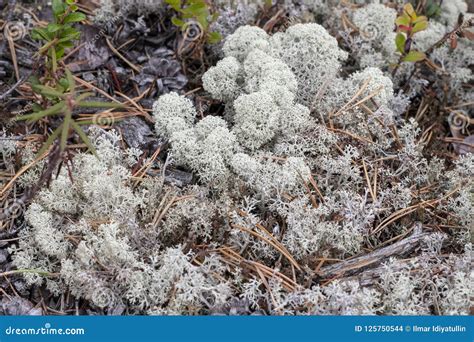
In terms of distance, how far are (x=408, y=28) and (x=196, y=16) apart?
4.90ft

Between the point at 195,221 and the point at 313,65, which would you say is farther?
the point at 313,65

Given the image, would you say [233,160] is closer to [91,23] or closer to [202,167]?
[202,167]

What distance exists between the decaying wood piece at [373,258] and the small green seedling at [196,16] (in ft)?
6.26

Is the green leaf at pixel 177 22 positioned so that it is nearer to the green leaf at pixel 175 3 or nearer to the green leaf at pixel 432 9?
the green leaf at pixel 175 3

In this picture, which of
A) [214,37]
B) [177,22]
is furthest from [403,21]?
[177,22]

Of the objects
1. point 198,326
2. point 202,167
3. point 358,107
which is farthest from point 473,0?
point 198,326

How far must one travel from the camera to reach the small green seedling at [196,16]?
3.94 metres

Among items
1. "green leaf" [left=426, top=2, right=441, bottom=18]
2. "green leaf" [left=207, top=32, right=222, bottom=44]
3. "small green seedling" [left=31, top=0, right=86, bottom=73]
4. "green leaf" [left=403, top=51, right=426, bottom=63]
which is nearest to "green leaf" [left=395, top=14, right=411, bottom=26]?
"green leaf" [left=403, top=51, right=426, bottom=63]

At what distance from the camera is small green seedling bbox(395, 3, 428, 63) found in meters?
3.98

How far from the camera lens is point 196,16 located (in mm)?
3990

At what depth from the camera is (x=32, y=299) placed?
3168 mm

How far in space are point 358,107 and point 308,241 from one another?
1222 millimetres

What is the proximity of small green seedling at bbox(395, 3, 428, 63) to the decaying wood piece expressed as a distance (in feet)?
4.50

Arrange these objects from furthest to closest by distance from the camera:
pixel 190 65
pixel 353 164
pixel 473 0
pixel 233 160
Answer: pixel 473 0, pixel 190 65, pixel 353 164, pixel 233 160
